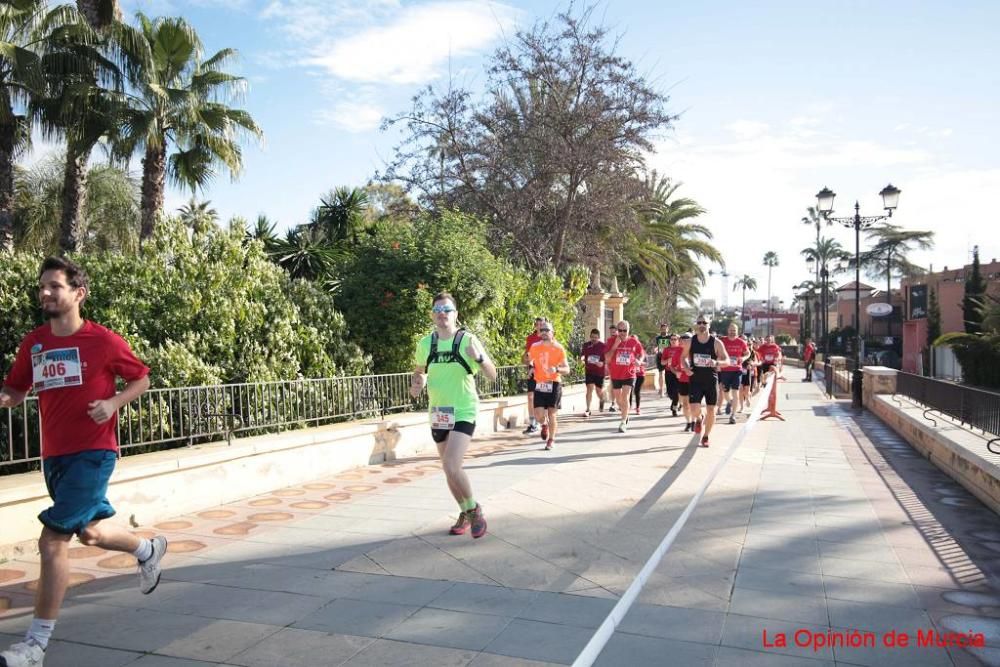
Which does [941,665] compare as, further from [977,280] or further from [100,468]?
[977,280]

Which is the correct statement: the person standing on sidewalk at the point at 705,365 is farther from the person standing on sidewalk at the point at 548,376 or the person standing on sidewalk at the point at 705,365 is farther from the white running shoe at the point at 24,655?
the white running shoe at the point at 24,655

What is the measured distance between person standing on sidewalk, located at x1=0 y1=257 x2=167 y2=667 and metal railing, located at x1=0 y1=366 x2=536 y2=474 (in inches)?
98.7

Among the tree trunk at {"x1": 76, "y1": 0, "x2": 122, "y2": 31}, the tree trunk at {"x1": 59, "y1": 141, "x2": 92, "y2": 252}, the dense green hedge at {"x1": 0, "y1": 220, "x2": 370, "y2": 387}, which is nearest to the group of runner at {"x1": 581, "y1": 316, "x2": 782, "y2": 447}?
the dense green hedge at {"x1": 0, "y1": 220, "x2": 370, "y2": 387}

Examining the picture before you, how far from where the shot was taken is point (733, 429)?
13133 mm

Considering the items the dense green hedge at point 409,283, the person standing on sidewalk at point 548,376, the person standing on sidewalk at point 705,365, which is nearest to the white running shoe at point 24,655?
the person standing on sidewalk at point 548,376

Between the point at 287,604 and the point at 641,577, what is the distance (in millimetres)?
2079

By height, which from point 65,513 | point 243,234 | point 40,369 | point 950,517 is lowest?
point 950,517

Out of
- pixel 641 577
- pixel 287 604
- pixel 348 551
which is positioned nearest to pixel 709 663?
pixel 641 577

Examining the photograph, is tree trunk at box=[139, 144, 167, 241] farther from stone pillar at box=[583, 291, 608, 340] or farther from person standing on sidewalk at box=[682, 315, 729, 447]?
stone pillar at box=[583, 291, 608, 340]

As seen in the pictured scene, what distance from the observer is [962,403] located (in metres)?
10.8

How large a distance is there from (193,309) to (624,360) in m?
7.00

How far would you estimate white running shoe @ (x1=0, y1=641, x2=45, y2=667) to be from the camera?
3344 millimetres

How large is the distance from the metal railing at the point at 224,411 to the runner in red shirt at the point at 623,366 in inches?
143

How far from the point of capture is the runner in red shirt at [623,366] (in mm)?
12750
